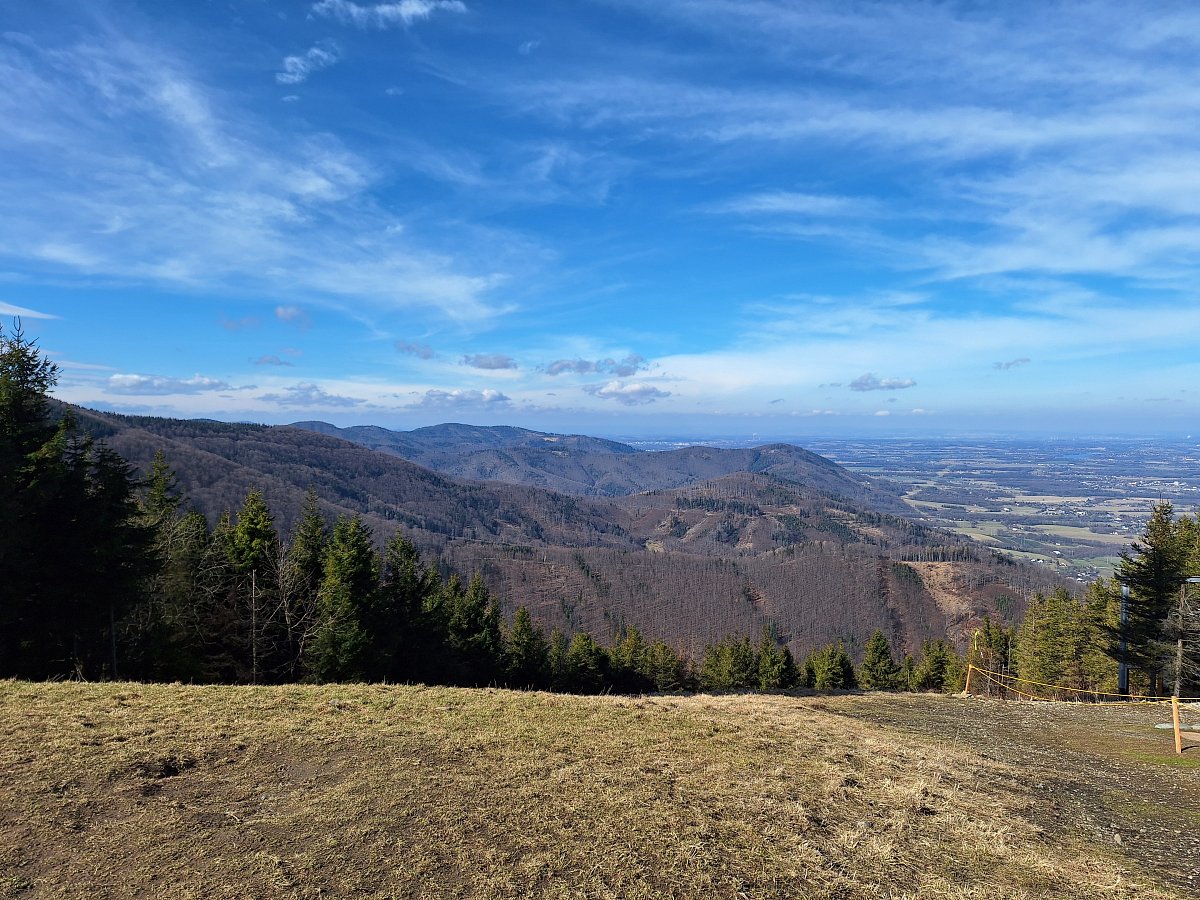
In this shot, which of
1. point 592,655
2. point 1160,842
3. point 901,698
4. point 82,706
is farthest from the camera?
point 592,655

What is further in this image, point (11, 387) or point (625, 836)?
point (11, 387)

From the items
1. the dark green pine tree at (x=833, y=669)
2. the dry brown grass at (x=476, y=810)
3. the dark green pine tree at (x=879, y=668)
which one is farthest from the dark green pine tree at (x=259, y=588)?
the dark green pine tree at (x=879, y=668)

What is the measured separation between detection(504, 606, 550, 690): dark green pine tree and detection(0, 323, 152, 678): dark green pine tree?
26.8 metres

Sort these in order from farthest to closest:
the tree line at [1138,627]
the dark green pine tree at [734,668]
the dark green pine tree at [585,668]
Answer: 1. the dark green pine tree at [734,668]
2. the dark green pine tree at [585,668]
3. the tree line at [1138,627]

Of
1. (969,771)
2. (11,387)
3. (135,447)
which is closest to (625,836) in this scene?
(969,771)

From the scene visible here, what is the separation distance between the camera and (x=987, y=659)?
51.7 metres

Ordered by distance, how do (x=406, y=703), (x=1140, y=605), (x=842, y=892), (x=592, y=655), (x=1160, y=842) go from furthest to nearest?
(x=592, y=655)
(x=1140, y=605)
(x=406, y=703)
(x=1160, y=842)
(x=842, y=892)

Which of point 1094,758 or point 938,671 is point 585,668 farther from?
point 1094,758

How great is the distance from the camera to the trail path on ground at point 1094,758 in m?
9.45

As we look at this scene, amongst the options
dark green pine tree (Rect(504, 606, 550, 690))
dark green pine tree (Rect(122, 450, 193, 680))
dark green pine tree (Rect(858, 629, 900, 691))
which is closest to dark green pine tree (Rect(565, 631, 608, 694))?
dark green pine tree (Rect(504, 606, 550, 690))

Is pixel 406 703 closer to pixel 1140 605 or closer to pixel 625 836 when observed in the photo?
pixel 625 836

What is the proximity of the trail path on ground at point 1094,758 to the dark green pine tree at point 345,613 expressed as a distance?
763 inches

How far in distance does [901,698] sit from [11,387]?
3338cm

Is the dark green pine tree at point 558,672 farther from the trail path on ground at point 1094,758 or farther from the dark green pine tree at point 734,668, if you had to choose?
the trail path on ground at point 1094,758
